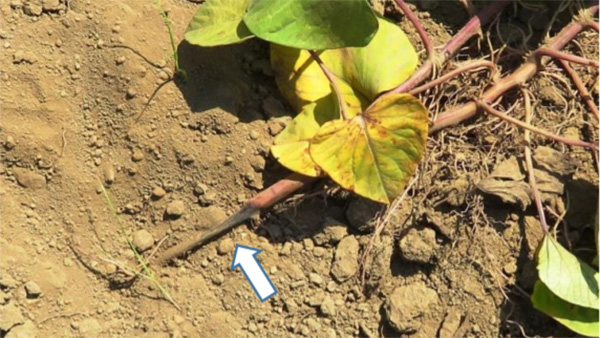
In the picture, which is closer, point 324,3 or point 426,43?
point 324,3

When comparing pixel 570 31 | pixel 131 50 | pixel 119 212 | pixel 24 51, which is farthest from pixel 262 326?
pixel 570 31

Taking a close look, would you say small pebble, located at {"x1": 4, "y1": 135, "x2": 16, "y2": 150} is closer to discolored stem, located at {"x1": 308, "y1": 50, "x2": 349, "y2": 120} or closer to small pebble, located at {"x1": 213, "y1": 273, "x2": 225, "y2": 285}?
small pebble, located at {"x1": 213, "y1": 273, "x2": 225, "y2": 285}

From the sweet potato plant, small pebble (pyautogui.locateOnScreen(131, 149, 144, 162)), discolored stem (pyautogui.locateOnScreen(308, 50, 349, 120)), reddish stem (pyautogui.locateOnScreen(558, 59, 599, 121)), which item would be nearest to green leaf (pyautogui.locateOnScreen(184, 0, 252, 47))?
the sweet potato plant

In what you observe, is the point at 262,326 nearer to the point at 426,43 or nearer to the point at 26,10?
the point at 426,43

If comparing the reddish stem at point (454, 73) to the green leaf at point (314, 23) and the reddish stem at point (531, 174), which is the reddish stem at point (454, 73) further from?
the green leaf at point (314, 23)

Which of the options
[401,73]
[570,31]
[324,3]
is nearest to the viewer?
[324,3]

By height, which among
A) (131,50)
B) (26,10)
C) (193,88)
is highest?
(26,10)

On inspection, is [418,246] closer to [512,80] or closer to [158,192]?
[512,80]
